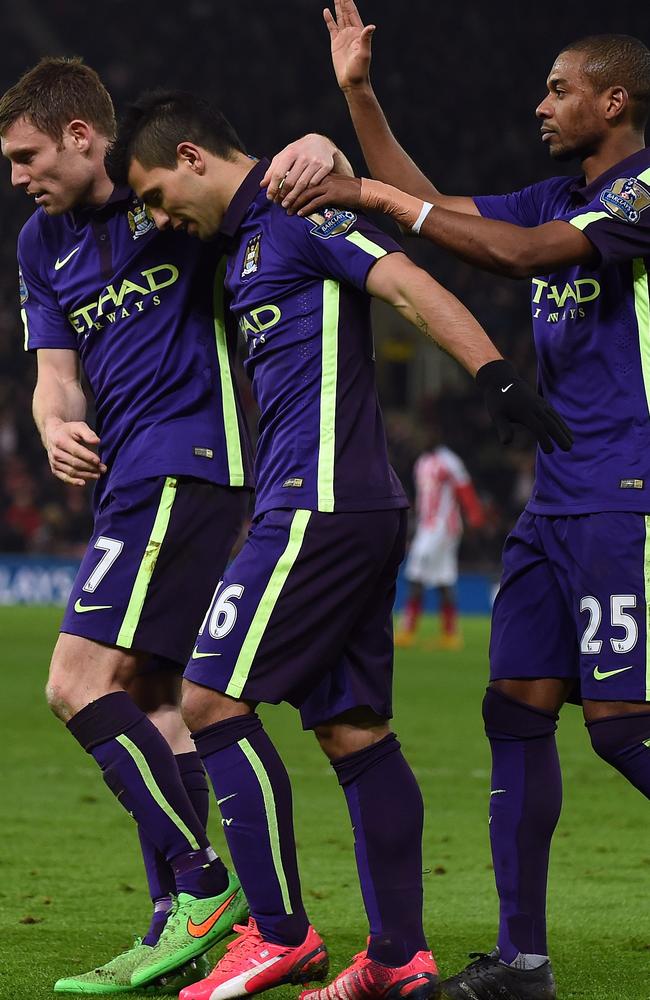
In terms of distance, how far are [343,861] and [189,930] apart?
213cm

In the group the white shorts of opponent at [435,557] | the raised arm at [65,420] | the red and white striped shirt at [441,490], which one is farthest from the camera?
the red and white striped shirt at [441,490]

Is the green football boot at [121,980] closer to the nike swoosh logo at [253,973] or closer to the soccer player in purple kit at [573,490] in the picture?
the nike swoosh logo at [253,973]

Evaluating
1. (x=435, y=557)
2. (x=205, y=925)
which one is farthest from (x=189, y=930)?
(x=435, y=557)

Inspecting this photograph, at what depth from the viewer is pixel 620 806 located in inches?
280

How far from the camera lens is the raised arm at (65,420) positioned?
12.9ft

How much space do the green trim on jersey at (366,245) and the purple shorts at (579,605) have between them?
77cm

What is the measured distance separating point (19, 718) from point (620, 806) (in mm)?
4505

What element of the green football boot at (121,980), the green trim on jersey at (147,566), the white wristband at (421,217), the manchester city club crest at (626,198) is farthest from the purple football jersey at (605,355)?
the green football boot at (121,980)

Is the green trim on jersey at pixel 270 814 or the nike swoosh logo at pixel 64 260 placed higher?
the nike swoosh logo at pixel 64 260

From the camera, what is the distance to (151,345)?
405 centimetres

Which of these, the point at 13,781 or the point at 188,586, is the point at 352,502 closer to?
the point at 188,586

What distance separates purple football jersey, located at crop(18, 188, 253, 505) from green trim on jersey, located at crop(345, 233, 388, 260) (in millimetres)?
733

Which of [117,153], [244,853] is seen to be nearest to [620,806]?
[244,853]

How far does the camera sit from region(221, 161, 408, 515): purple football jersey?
11.5 ft
